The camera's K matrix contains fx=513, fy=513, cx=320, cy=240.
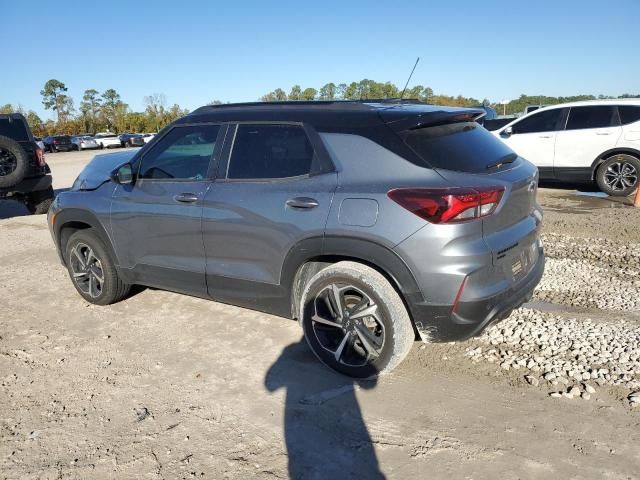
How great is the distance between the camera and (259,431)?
2.86m

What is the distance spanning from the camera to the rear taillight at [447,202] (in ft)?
9.34

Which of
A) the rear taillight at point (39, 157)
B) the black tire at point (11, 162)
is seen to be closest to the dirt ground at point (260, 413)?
the black tire at point (11, 162)

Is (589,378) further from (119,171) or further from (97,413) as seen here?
(119,171)

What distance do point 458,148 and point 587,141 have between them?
7.75 m

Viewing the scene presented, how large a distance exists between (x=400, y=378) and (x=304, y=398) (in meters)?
0.66

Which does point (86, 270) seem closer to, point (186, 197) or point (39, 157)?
point (186, 197)

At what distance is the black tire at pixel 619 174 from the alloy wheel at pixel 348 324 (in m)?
8.04

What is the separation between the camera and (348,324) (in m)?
3.30

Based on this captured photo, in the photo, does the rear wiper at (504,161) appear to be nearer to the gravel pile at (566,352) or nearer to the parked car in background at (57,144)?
the gravel pile at (566,352)

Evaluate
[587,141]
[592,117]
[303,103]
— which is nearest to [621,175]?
[587,141]

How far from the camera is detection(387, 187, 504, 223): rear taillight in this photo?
285cm

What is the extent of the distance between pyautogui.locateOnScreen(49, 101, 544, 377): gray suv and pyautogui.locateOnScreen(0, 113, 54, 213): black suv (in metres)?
5.57

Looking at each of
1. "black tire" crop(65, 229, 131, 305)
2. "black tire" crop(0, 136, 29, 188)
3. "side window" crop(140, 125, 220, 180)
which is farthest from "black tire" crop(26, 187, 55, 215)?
"side window" crop(140, 125, 220, 180)

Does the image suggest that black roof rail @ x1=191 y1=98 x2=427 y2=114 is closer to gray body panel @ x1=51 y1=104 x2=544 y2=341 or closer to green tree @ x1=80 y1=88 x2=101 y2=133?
gray body panel @ x1=51 y1=104 x2=544 y2=341
